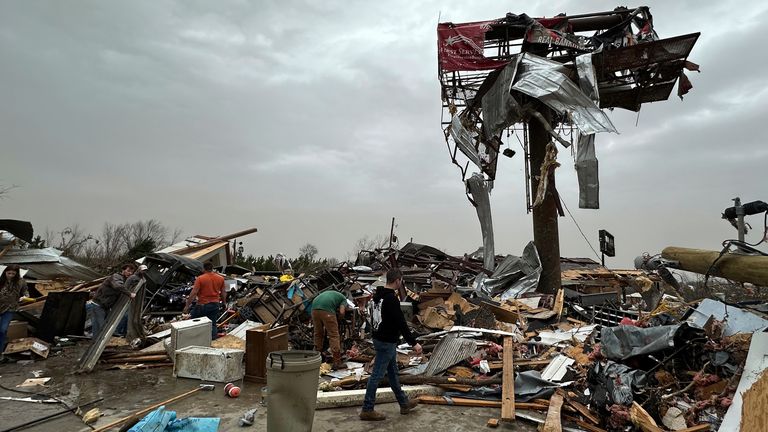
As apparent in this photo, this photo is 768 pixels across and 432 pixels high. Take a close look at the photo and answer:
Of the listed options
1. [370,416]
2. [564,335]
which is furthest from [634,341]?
[370,416]

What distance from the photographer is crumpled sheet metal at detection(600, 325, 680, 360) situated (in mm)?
5828

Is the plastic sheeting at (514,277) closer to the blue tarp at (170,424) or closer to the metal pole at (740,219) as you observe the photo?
the metal pole at (740,219)

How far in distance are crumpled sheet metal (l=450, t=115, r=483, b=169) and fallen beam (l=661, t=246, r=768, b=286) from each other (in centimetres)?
701

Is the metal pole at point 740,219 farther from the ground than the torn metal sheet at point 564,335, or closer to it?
farther from the ground

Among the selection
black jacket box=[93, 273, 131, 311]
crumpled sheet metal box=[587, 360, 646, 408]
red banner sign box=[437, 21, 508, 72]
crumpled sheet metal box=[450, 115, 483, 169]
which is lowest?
crumpled sheet metal box=[587, 360, 646, 408]

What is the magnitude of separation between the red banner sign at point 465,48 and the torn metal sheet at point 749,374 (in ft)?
35.4

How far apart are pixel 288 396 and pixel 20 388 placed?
503 cm

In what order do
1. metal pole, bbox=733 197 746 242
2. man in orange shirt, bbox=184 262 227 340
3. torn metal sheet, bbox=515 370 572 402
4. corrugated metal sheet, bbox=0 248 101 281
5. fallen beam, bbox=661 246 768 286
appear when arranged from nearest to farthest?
1. torn metal sheet, bbox=515 370 572 402
2. fallen beam, bbox=661 246 768 286
3. metal pole, bbox=733 197 746 242
4. man in orange shirt, bbox=184 262 227 340
5. corrugated metal sheet, bbox=0 248 101 281

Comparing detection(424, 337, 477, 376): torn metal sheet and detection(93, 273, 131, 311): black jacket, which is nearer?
detection(424, 337, 477, 376): torn metal sheet

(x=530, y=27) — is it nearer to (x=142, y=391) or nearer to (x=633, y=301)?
(x=633, y=301)

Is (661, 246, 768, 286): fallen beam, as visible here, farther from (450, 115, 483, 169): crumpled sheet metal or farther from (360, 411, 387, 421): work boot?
(450, 115, 483, 169): crumpled sheet metal

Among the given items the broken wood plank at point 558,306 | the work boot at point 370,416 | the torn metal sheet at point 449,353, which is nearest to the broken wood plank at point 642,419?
the torn metal sheet at point 449,353

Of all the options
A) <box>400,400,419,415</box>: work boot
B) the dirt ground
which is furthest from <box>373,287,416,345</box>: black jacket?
the dirt ground

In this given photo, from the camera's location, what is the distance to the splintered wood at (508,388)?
513 centimetres
